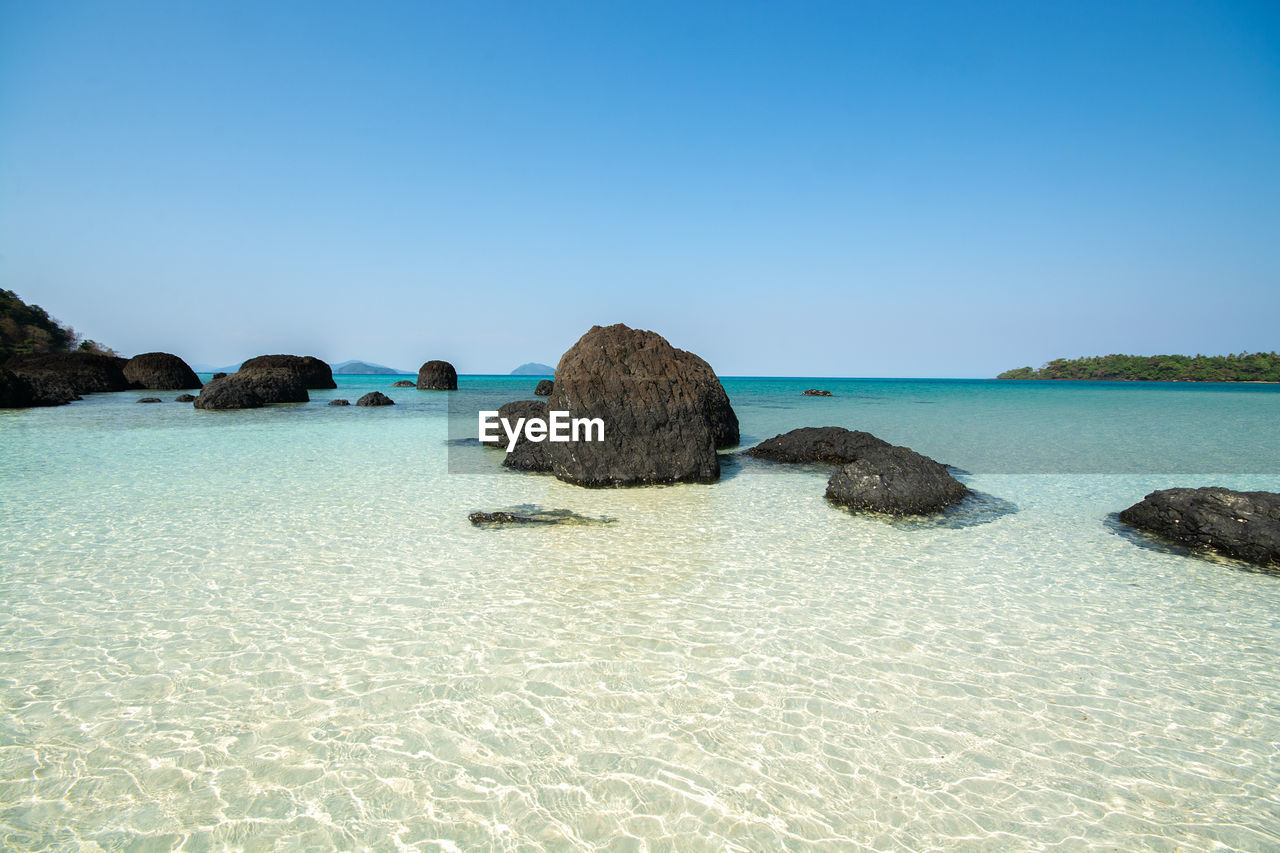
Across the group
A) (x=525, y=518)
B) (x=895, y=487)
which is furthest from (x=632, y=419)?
(x=895, y=487)

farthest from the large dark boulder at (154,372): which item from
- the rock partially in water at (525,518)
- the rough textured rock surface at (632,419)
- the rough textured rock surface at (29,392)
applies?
the rock partially in water at (525,518)

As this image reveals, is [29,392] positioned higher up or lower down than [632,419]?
higher up

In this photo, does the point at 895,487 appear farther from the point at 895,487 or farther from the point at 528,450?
the point at 528,450

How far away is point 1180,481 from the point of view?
1233 centimetres

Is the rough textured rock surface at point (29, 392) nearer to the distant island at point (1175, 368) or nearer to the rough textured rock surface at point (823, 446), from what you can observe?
the rough textured rock surface at point (823, 446)

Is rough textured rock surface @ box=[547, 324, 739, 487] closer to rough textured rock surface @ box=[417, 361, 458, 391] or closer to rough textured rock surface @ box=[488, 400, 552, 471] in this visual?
rough textured rock surface @ box=[488, 400, 552, 471]

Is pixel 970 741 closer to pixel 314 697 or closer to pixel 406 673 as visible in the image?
pixel 406 673

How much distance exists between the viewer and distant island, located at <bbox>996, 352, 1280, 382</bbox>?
92.8m

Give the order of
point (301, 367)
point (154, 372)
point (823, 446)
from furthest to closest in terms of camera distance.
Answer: point (301, 367), point (154, 372), point (823, 446)

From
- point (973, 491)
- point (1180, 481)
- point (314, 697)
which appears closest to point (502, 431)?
point (973, 491)

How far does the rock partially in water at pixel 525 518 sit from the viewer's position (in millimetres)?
8484

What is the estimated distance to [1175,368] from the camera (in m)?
102

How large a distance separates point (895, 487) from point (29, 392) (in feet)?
106

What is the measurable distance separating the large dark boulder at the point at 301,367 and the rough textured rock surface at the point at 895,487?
31.3 m
